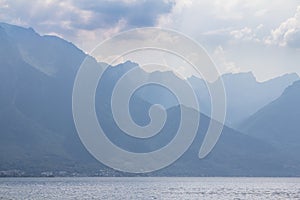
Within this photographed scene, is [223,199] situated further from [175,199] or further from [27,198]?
[27,198]

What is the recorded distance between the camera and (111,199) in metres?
192

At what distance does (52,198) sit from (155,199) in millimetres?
32881

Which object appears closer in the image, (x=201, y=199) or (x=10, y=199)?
(x=10, y=199)

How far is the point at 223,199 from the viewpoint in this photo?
199 meters

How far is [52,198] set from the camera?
189625 mm

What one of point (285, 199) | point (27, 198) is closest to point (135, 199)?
point (27, 198)

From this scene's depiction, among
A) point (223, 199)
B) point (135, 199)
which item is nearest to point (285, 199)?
point (223, 199)

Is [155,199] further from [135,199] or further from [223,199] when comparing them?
[223,199]

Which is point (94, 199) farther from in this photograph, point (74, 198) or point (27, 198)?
point (27, 198)

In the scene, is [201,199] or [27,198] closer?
[27,198]

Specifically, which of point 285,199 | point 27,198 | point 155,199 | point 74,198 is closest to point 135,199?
point 155,199

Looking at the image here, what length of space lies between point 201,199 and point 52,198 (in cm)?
4813

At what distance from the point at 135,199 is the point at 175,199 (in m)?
13.3

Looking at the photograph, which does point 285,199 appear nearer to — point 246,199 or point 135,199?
point 246,199
